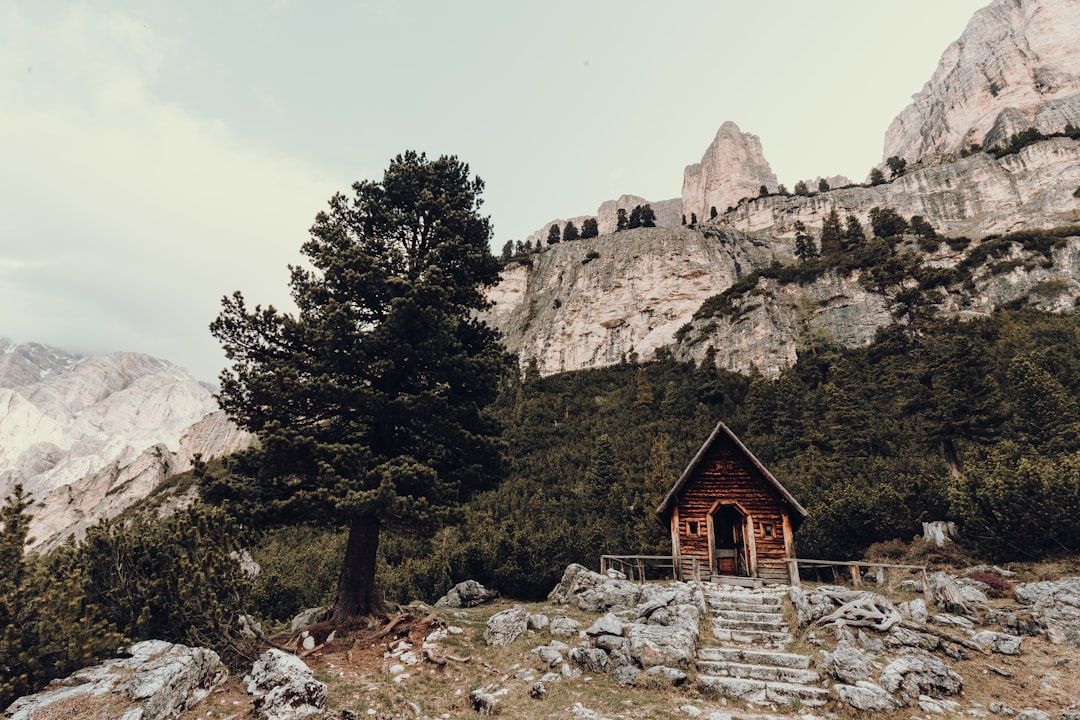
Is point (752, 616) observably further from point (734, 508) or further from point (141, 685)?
point (141, 685)

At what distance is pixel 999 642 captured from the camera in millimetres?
9805

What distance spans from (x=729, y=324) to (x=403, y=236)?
5103 cm

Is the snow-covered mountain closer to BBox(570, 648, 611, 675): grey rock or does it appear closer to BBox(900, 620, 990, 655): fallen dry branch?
BBox(570, 648, 611, 675): grey rock

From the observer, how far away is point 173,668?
288 inches

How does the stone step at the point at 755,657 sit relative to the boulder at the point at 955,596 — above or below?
below

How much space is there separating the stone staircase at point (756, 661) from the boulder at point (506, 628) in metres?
4.26

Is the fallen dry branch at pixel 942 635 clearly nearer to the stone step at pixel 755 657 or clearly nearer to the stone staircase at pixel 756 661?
the stone staircase at pixel 756 661

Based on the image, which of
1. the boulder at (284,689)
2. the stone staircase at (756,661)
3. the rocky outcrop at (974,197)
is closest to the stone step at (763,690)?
the stone staircase at (756,661)

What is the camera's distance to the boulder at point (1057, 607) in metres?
9.87

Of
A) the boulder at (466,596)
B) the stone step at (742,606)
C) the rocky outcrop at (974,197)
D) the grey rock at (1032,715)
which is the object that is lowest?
the boulder at (466,596)

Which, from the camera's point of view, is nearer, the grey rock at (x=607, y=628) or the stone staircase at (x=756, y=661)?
the stone staircase at (x=756, y=661)

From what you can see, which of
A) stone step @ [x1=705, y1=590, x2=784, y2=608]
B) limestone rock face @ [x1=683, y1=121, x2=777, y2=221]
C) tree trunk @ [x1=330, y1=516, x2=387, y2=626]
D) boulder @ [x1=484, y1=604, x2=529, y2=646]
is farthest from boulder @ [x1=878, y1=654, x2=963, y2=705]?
limestone rock face @ [x1=683, y1=121, x2=777, y2=221]

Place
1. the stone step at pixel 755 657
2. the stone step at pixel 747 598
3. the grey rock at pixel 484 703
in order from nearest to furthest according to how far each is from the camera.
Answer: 1. the grey rock at pixel 484 703
2. the stone step at pixel 755 657
3. the stone step at pixel 747 598

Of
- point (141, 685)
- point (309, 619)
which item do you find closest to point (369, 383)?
point (309, 619)
